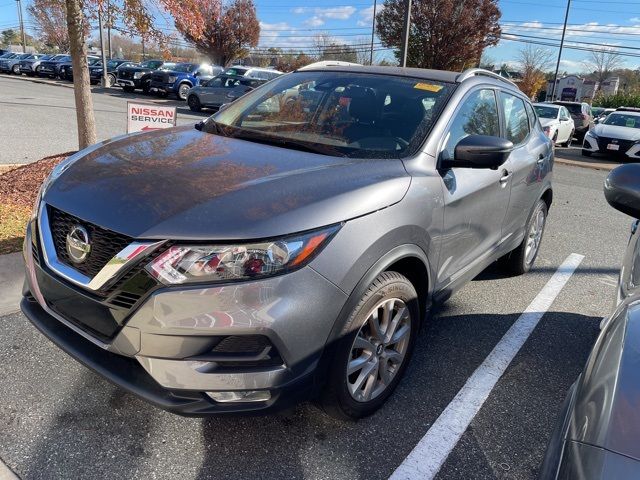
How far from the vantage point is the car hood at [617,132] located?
1466 centimetres

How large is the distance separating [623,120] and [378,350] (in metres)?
16.9

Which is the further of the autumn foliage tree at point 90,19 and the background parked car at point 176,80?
the background parked car at point 176,80

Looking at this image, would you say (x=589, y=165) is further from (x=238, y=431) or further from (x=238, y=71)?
(x=238, y=431)

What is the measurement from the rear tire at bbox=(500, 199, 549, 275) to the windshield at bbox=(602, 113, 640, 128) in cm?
1338

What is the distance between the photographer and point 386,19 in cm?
2831

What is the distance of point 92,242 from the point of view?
82.7 inches

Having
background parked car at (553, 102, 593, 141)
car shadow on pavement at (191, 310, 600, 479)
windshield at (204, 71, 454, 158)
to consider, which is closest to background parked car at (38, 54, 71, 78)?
background parked car at (553, 102, 593, 141)

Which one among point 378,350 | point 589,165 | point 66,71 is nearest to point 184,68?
point 66,71

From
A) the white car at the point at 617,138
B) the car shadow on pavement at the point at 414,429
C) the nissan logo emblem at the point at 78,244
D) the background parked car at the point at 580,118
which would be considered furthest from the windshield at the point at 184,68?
the nissan logo emblem at the point at 78,244

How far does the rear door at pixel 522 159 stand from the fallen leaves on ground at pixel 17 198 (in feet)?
13.1

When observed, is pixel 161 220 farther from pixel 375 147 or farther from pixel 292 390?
pixel 375 147

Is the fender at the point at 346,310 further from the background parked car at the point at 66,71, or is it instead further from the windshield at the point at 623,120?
the background parked car at the point at 66,71

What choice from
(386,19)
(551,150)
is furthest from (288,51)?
(551,150)

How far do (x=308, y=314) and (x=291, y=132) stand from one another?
146 cm
